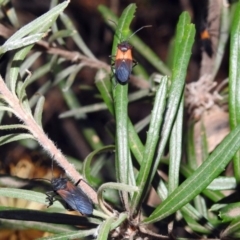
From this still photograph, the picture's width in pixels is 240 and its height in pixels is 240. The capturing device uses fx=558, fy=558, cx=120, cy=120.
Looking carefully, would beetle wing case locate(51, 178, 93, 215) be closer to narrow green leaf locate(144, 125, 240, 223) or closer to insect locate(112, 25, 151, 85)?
narrow green leaf locate(144, 125, 240, 223)

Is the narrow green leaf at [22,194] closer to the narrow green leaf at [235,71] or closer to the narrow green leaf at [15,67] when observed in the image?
the narrow green leaf at [15,67]

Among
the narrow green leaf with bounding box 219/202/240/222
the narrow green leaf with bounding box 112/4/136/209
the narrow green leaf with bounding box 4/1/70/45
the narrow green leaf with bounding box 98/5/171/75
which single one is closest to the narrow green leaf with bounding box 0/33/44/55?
the narrow green leaf with bounding box 4/1/70/45

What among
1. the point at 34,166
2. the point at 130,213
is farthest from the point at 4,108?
the point at 34,166

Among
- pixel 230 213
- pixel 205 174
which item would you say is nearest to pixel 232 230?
pixel 230 213

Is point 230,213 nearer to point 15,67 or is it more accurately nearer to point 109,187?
point 109,187

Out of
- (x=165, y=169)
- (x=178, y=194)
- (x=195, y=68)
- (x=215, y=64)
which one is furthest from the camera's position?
(x=195, y=68)

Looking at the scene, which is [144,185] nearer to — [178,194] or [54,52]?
[178,194]

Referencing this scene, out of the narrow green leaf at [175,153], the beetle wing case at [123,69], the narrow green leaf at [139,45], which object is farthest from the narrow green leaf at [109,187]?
the narrow green leaf at [139,45]
